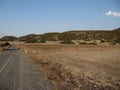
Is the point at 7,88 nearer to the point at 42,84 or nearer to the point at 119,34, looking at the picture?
the point at 42,84

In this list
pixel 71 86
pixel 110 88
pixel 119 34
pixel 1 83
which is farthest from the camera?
pixel 119 34

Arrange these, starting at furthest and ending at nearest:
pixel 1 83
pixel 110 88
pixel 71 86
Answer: pixel 1 83
pixel 71 86
pixel 110 88

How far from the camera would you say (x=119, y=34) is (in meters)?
183

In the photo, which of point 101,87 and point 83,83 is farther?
point 83,83

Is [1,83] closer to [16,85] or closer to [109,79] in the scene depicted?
[16,85]

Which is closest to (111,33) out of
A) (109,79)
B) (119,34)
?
(119,34)

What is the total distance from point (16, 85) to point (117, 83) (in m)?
4.98

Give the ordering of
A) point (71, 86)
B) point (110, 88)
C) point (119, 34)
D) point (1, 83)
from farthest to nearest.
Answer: point (119, 34)
point (1, 83)
point (71, 86)
point (110, 88)

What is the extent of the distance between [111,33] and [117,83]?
18544 centimetres

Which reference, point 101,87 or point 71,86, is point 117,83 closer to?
point 101,87

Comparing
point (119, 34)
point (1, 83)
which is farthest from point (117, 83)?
point (119, 34)

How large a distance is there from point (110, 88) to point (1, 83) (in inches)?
221

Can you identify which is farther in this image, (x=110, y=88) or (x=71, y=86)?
(x=71, y=86)

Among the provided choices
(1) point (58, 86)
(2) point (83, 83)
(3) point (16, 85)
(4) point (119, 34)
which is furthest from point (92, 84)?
(4) point (119, 34)
